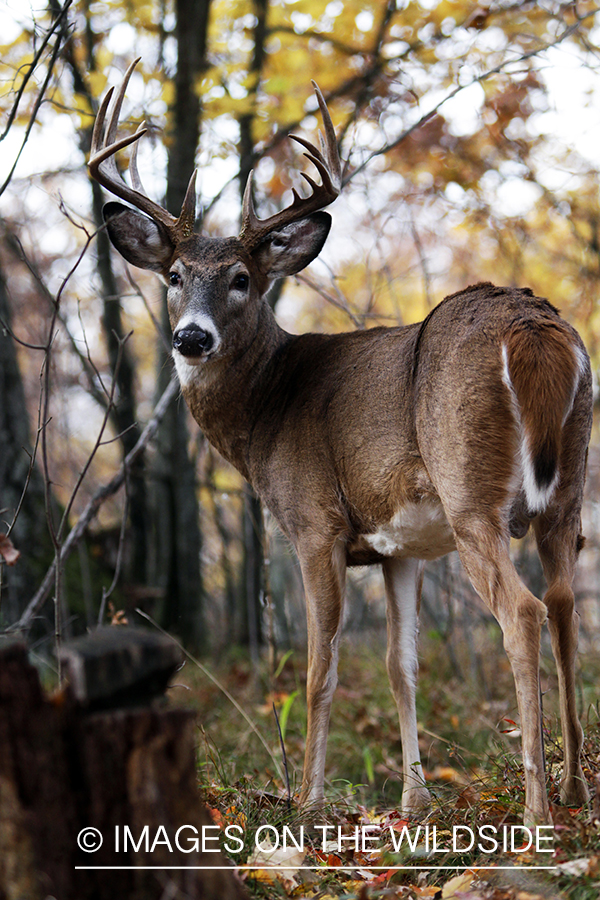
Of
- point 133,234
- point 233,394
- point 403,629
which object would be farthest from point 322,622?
point 133,234

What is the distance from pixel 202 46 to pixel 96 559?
5282mm

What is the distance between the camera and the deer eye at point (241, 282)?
4.36m

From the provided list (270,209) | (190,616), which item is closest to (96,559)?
(190,616)

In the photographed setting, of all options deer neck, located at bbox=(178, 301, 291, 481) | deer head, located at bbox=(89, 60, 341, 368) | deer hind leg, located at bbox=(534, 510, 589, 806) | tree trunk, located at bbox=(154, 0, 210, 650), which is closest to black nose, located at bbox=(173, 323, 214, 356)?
deer head, located at bbox=(89, 60, 341, 368)

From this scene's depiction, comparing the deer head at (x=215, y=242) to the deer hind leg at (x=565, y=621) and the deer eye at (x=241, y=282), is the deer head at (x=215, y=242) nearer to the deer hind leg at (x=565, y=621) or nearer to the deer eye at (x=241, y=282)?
the deer eye at (x=241, y=282)

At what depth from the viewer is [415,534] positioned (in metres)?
3.73

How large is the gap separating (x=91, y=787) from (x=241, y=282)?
10.2ft

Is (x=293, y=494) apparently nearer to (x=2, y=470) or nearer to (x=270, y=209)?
(x=2, y=470)

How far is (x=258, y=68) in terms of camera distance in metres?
7.55

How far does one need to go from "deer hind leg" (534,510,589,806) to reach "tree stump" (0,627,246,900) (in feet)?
5.75

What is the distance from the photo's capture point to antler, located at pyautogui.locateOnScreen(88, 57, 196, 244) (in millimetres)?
4246

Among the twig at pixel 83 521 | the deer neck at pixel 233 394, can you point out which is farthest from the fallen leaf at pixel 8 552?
the deer neck at pixel 233 394

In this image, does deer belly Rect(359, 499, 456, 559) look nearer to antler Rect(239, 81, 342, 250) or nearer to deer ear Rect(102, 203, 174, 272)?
antler Rect(239, 81, 342, 250)

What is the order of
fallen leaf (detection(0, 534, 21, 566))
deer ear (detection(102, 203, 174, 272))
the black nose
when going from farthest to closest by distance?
deer ear (detection(102, 203, 174, 272))
the black nose
fallen leaf (detection(0, 534, 21, 566))
